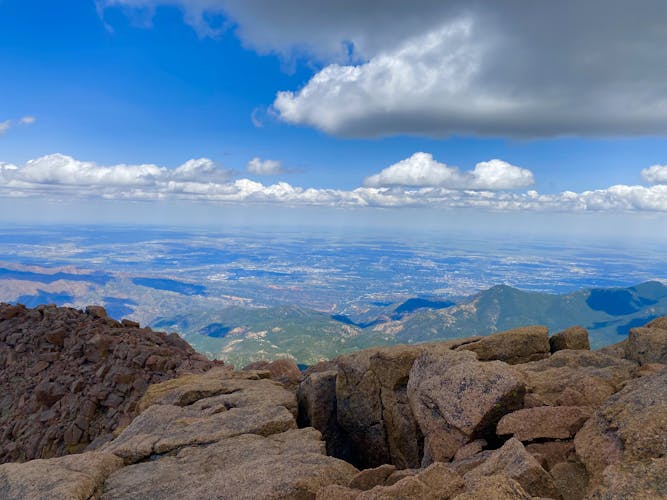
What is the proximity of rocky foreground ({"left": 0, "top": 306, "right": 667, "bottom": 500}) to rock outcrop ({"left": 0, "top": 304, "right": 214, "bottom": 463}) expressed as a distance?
1013cm

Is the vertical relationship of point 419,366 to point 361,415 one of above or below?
above

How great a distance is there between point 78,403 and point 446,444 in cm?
3569

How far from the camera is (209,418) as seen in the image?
74.6 feet

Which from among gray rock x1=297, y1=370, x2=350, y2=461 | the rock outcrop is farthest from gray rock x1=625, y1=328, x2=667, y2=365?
the rock outcrop

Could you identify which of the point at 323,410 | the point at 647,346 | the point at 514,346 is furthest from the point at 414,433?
the point at 647,346

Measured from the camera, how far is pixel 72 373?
42531 mm

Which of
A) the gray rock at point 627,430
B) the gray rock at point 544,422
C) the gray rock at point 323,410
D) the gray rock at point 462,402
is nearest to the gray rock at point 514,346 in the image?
the gray rock at point 462,402

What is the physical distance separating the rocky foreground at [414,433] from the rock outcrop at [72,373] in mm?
10130

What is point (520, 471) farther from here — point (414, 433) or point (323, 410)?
point (323, 410)

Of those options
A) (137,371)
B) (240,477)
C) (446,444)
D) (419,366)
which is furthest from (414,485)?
(137,371)

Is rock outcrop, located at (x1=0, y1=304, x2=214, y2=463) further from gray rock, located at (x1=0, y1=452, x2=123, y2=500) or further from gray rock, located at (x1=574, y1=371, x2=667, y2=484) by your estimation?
gray rock, located at (x1=574, y1=371, x2=667, y2=484)

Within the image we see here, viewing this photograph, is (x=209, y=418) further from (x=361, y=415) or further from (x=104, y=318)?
(x=104, y=318)

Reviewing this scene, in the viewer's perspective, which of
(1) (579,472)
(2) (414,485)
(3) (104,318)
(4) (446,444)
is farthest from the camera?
(3) (104,318)

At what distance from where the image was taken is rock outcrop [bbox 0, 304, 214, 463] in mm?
36031
